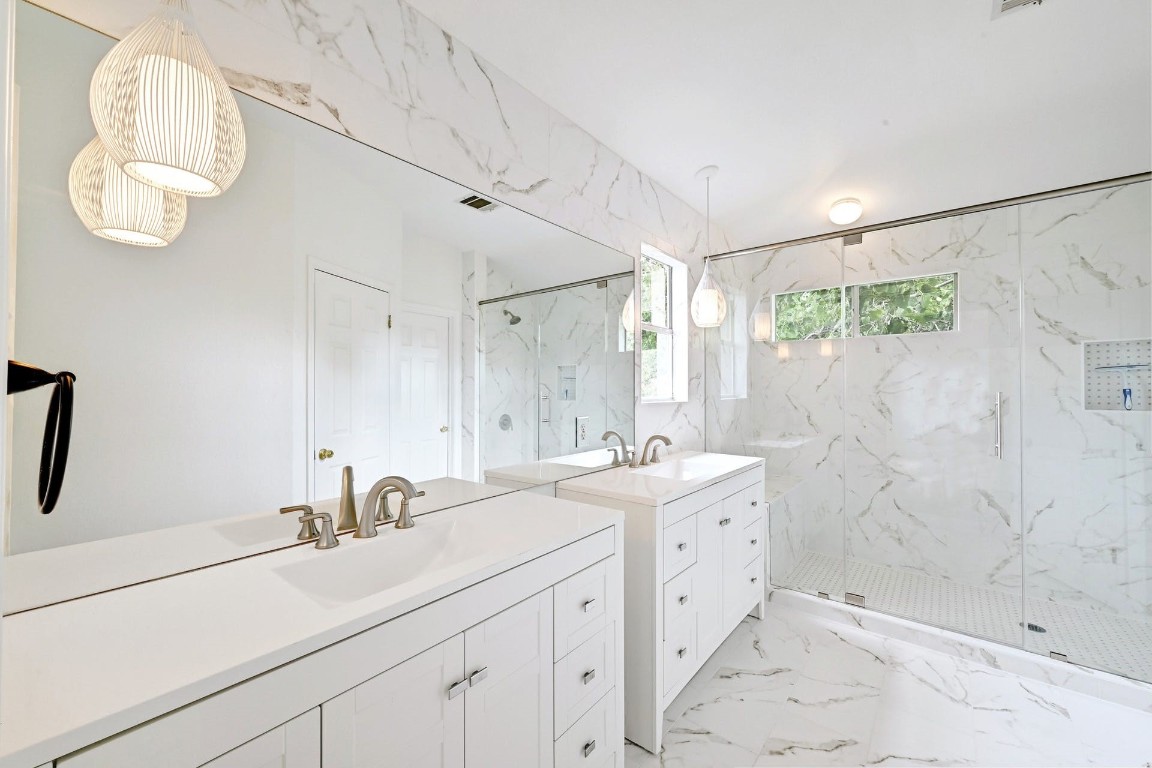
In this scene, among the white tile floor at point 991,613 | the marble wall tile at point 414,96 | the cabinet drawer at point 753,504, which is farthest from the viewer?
the cabinet drawer at point 753,504

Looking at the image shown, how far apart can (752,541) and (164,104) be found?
2497 millimetres

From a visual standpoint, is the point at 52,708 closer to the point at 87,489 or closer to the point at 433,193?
the point at 87,489

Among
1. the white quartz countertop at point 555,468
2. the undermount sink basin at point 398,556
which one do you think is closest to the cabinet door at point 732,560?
the white quartz countertop at point 555,468

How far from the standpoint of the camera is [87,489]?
882 millimetres

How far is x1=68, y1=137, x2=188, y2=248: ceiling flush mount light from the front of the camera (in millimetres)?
861

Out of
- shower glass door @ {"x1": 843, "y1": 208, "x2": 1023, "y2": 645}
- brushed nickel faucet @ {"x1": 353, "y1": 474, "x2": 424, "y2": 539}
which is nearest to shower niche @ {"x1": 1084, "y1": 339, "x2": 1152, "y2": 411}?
shower glass door @ {"x1": 843, "y1": 208, "x2": 1023, "y2": 645}

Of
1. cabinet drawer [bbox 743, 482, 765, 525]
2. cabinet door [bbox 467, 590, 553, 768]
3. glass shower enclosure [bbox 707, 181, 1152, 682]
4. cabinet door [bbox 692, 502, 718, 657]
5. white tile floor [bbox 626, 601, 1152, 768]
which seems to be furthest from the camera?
cabinet drawer [bbox 743, 482, 765, 525]

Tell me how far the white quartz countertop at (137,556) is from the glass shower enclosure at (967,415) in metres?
2.48

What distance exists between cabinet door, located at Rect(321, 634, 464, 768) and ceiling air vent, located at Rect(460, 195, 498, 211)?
1.28 m

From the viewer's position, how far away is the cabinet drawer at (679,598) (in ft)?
5.52

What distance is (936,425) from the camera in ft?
8.57

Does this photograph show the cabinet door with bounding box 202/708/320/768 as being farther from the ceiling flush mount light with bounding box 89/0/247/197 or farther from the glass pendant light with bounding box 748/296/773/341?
the glass pendant light with bounding box 748/296/773/341

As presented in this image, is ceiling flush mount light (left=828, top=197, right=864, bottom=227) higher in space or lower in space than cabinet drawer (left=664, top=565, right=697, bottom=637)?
higher

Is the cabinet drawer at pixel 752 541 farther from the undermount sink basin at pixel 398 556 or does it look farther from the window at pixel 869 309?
the undermount sink basin at pixel 398 556
